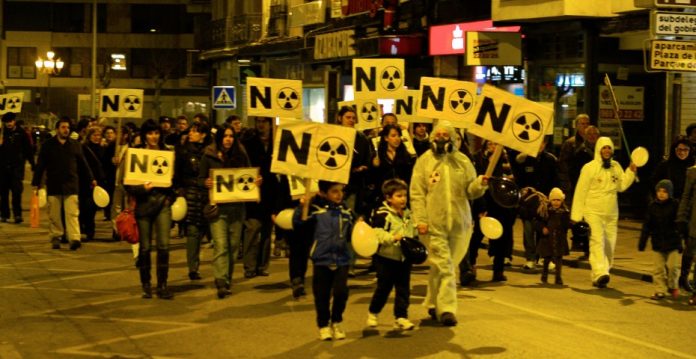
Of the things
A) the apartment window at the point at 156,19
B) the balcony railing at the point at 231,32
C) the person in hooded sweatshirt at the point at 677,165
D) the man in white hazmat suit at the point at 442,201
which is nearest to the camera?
the man in white hazmat suit at the point at 442,201

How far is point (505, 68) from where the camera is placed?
25562 millimetres

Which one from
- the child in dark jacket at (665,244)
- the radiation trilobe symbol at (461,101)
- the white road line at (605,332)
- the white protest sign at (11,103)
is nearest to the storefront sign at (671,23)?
the child in dark jacket at (665,244)

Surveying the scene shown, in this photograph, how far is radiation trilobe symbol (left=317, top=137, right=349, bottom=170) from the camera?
10562 millimetres

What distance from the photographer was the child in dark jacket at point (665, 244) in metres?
13.2

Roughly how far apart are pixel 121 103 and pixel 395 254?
10.8 metres

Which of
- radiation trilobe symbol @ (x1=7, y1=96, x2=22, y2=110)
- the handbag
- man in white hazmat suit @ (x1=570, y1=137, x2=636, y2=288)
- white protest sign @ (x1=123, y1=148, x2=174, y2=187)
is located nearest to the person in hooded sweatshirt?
man in white hazmat suit @ (x1=570, y1=137, x2=636, y2=288)

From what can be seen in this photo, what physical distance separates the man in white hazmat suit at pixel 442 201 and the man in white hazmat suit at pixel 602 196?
347cm

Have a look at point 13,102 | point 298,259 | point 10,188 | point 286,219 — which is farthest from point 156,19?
point 286,219

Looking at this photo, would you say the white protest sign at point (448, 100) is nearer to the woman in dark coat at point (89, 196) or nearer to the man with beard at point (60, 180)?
the man with beard at point (60, 180)

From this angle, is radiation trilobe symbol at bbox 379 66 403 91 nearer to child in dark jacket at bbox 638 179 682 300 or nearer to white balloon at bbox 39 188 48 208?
child in dark jacket at bbox 638 179 682 300

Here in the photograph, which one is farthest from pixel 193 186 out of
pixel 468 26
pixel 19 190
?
pixel 468 26

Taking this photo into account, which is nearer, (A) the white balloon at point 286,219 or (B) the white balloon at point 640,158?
(A) the white balloon at point 286,219

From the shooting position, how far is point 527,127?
446 inches

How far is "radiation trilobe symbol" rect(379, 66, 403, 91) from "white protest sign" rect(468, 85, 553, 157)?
5738mm
